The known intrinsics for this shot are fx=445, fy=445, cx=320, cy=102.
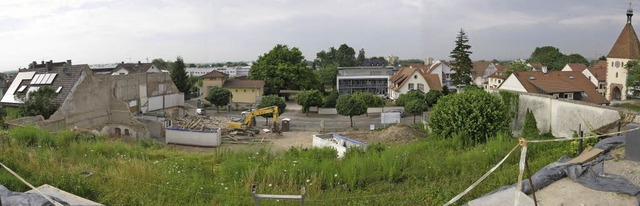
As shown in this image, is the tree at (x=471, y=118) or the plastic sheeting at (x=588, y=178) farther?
the tree at (x=471, y=118)

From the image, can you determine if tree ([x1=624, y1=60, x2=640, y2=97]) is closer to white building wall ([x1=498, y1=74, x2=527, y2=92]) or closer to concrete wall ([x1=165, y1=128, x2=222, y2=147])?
white building wall ([x1=498, y1=74, x2=527, y2=92])

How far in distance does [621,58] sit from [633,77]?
393cm

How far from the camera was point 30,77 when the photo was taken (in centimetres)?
2452

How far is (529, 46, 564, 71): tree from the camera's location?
73.2 metres

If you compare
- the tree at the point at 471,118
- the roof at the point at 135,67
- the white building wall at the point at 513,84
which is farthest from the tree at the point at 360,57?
the tree at the point at 471,118

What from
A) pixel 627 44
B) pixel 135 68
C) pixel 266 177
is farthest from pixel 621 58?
pixel 135 68

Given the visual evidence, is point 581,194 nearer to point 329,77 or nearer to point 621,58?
point 621,58

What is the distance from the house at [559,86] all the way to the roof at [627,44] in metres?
9.21

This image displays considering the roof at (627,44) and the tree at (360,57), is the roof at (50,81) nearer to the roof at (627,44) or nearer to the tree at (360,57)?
the roof at (627,44)

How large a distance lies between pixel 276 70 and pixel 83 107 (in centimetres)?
2424

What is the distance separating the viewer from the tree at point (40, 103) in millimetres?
19109

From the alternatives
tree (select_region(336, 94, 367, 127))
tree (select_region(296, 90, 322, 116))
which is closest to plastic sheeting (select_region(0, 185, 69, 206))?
tree (select_region(336, 94, 367, 127))

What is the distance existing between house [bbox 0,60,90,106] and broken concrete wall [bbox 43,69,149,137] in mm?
644

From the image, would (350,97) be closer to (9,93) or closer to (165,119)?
(165,119)
